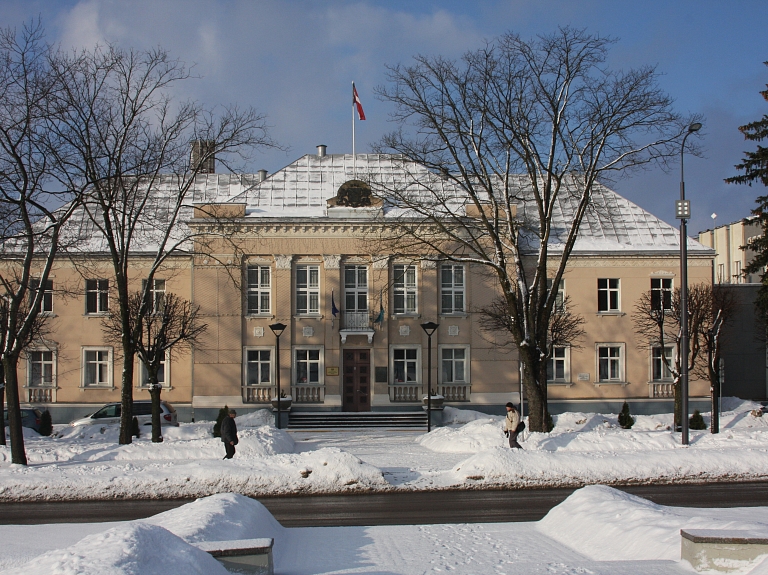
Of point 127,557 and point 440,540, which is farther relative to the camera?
point 440,540

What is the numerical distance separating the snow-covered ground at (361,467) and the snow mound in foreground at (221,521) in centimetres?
510

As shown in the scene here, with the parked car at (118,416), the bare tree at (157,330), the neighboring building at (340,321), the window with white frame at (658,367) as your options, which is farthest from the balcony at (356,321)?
the window with white frame at (658,367)

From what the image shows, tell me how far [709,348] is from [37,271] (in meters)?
29.3

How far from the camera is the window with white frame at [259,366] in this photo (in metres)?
34.0

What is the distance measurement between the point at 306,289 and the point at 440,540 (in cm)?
2323

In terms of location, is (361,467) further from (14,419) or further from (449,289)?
(449,289)

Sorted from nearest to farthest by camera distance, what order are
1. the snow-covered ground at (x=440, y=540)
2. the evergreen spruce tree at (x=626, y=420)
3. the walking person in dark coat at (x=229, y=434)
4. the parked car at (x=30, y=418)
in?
the snow-covered ground at (x=440, y=540) < the walking person in dark coat at (x=229, y=434) < the evergreen spruce tree at (x=626, y=420) < the parked car at (x=30, y=418)

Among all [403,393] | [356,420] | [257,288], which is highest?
[257,288]

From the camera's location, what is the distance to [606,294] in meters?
35.7

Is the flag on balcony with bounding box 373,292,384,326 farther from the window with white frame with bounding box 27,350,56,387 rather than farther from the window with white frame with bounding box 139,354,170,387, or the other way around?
the window with white frame with bounding box 27,350,56,387

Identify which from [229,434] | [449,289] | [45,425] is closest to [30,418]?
[45,425]

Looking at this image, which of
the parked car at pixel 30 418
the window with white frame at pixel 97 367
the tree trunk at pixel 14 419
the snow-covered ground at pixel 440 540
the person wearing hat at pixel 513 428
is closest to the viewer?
the snow-covered ground at pixel 440 540

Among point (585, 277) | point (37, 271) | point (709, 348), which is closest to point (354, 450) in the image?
point (709, 348)

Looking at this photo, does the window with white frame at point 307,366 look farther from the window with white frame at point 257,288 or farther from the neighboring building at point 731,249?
the neighboring building at point 731,249
